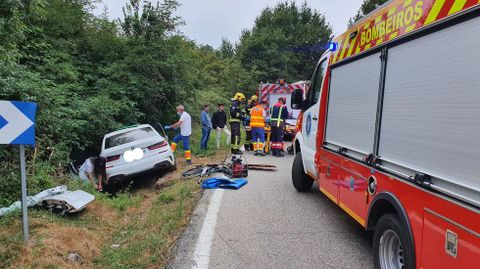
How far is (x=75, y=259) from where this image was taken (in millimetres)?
4395

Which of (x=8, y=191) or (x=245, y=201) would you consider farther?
(x=245, y=201)

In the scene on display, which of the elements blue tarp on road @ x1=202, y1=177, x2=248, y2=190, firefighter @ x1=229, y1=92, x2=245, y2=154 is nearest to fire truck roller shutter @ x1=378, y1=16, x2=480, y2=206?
blue tarp on road @ x1=202, y1=177, x2=248, y2=190

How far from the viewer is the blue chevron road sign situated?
426 cm

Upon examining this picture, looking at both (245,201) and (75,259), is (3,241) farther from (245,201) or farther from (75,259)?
(245,201)

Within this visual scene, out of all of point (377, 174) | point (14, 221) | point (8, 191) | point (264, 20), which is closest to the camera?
point (377, 174)

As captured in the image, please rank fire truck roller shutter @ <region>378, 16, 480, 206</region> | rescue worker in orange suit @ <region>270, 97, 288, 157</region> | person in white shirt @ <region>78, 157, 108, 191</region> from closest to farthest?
1. fire truck roller shutter @ <region>378, 16, 480, 206</region>
2. person in white shirt @ <region>78, 157, 108, 191</region>
3. rescue worker in orange suit @ <region>270, 97, 288, 157</region>

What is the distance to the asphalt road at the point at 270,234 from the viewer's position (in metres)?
4.38

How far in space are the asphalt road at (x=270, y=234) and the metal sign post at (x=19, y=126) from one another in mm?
1818

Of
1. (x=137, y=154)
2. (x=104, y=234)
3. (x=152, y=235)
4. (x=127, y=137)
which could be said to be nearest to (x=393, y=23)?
(x=152, y=235)

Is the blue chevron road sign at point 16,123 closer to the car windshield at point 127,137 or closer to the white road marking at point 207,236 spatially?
the white road marking at point 207,236

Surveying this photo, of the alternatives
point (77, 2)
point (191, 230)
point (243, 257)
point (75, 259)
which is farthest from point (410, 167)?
point (77, 2)

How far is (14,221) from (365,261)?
13.9 feet

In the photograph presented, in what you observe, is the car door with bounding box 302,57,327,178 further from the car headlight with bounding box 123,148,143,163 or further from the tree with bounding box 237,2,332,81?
the tree with bounding box 237,2,332,81

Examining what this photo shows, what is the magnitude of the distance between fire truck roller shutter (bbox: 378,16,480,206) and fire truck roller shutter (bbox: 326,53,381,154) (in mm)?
367
